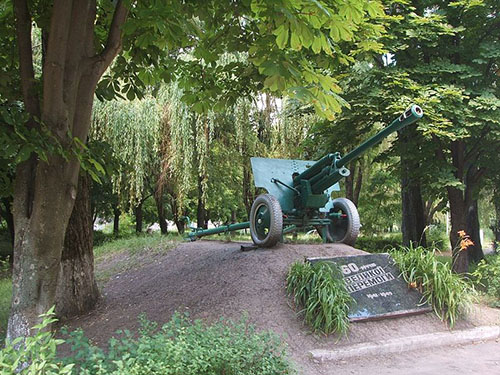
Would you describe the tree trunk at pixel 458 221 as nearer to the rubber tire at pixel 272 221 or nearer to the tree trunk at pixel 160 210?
the rubber tire at pixel 272 221

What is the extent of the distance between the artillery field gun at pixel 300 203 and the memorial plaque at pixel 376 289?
1260 mm

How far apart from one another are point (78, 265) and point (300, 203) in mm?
3859

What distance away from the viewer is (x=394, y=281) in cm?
634

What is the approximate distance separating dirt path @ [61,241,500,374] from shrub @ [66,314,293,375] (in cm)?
110

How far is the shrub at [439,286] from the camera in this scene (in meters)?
5.97

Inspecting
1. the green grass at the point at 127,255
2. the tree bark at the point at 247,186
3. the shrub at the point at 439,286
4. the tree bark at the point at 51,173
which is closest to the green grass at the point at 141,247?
the green grass at the point at 127,255

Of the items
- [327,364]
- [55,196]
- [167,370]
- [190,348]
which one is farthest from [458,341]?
[55,196]

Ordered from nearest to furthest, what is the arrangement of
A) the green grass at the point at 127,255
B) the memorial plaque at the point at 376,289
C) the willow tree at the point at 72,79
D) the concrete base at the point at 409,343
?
the willow tree at the point at 72,79 → the concrete base at the point at 409,343 → the memorial plaque at the point at 376,289 → the green grass at the point at 127,255

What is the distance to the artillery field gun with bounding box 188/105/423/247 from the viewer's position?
7102 mm

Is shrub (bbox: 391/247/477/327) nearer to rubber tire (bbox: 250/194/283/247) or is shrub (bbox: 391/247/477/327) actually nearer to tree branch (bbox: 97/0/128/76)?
rubber tire (bbox: 250/194/283/247)

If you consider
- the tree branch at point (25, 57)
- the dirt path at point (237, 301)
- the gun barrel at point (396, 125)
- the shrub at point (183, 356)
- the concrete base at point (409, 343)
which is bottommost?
the concrete base at point (409, 343)

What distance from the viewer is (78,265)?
6.30 metres

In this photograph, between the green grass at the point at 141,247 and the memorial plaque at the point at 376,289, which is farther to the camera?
the green grass at the point at 141,247

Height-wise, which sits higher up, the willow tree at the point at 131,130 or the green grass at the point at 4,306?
the willow tree at the point at 131,130
